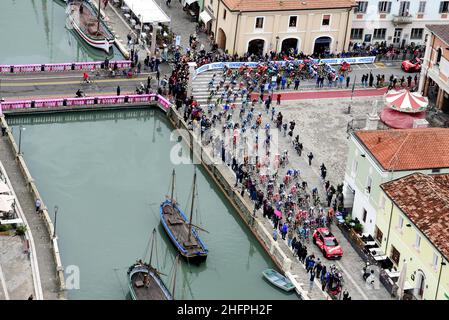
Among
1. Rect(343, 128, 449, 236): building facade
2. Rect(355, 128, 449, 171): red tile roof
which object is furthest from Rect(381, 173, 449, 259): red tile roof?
Rect(355, 128, 449, 171): red tile roof

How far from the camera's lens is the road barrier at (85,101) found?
101125 mm

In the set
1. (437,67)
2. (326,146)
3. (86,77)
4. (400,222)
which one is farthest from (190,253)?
(437,67)

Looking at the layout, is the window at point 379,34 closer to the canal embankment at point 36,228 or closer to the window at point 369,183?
the window at point 369,183

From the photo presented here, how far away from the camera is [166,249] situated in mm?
81125

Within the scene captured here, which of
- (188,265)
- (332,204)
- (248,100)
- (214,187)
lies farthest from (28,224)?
(248,100)

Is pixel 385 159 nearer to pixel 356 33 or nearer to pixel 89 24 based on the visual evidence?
pixel 356 33

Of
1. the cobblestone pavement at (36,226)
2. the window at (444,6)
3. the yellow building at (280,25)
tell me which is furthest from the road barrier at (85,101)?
the window at (444,6)

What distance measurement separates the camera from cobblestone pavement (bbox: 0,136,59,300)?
72.4 meters

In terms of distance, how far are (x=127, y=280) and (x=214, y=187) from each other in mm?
19292

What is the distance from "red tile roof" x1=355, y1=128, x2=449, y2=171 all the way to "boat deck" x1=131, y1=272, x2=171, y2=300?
21.4 metres

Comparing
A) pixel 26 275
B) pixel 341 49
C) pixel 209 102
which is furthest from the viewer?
pixel 341 49

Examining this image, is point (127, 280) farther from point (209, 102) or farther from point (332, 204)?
point (209, 102)

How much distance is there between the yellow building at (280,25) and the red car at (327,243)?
133 feet

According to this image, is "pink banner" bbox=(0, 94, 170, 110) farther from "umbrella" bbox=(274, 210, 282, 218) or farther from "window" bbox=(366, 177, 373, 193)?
"window" bbox=(366, 177, 373, 193)
